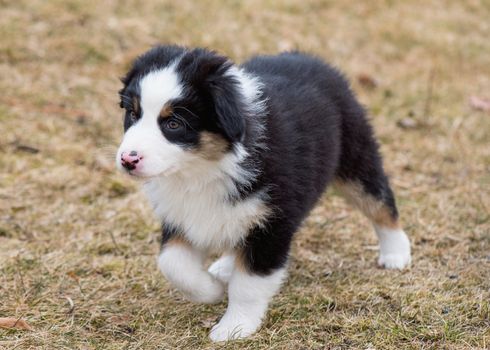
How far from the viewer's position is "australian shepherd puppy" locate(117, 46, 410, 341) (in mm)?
3459

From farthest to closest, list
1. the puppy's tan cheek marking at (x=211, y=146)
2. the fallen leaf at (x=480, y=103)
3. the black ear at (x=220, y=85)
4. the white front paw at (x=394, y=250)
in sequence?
the fallen leaf at (x=480, y=103), the white front paw at (x=394, y=250), the puppy's tan cheek marking at (x=211, y=146), the black ear at (x=220, y=85)

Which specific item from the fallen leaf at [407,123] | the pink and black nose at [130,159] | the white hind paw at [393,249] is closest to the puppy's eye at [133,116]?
the pink and black nose at [130,159]

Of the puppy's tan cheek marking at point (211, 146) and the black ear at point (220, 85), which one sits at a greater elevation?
the black ear at point (220, 85)

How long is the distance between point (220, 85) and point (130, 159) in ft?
1.86

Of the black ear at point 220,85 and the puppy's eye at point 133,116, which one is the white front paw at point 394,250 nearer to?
Answer: the black ear at point 220,85

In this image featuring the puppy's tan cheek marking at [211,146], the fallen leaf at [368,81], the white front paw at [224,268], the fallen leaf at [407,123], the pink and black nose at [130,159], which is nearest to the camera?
the pink and black nose at [130,159]

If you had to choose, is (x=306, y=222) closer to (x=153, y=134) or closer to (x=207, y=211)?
(x=207, y=211)

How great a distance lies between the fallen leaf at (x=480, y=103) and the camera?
8.05 meters

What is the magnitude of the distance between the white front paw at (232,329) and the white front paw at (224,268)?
→ 0.51 meters

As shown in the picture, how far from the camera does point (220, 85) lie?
138 inches

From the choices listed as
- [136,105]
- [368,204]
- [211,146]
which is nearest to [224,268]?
[368,204]

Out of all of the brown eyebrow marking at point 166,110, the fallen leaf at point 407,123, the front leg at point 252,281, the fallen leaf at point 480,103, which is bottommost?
the fallen leaf at point 480,103

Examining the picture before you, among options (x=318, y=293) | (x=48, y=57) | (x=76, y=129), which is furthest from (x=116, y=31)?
(x=318, y=293)

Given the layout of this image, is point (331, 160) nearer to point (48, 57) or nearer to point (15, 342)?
point (15, 342)
